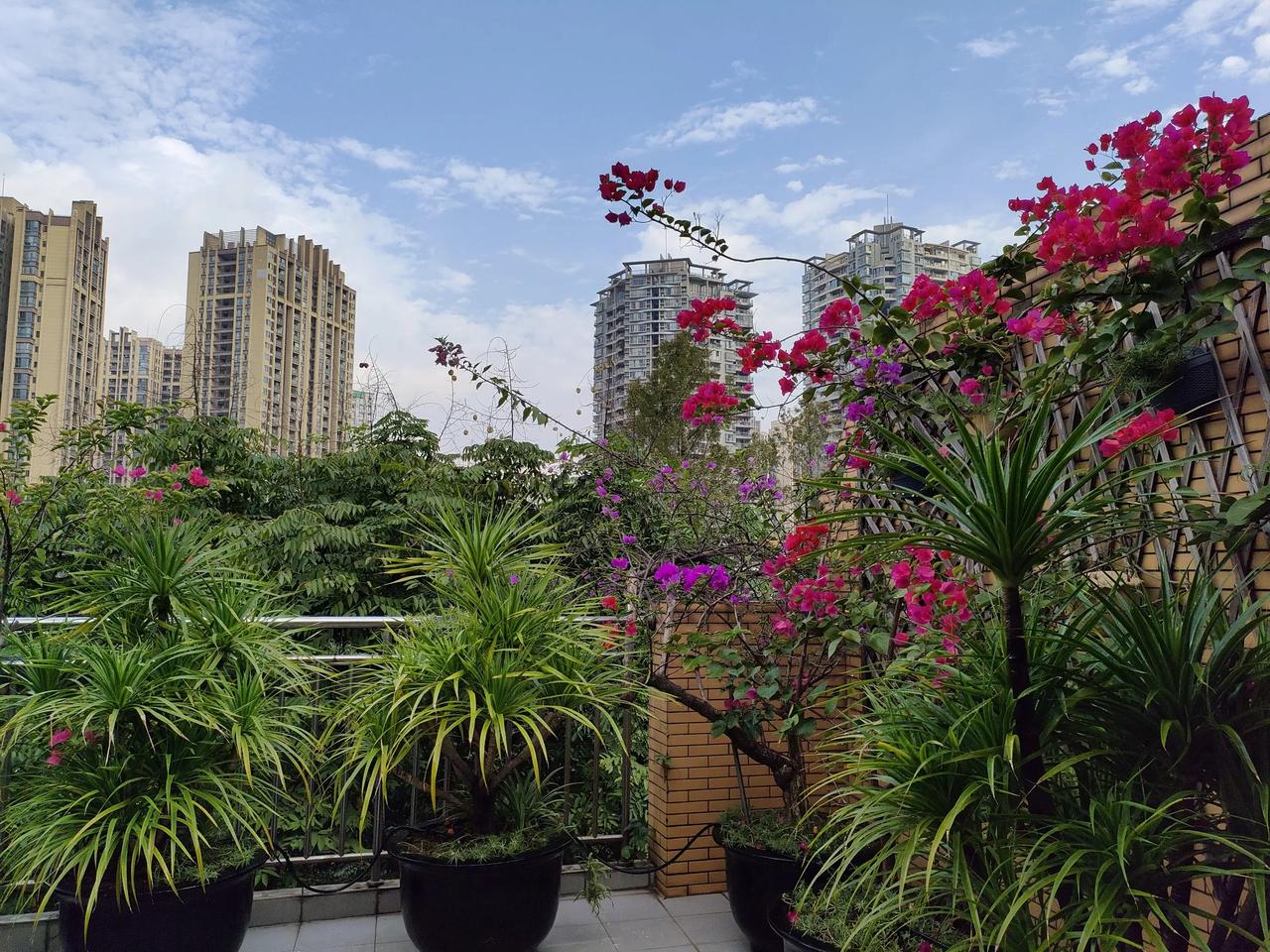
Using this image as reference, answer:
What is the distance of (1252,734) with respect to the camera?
1.42 metres

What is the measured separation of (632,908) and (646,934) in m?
0.23

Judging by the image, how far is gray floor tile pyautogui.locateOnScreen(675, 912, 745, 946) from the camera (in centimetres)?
281

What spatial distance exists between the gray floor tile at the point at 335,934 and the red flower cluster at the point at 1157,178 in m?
3.08

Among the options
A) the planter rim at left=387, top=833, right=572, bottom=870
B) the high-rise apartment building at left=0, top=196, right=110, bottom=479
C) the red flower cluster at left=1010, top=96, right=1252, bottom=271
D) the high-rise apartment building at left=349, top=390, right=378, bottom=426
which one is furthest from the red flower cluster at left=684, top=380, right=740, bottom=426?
the high-rise apartment building at left=0, top=196, right=110, bottom=479

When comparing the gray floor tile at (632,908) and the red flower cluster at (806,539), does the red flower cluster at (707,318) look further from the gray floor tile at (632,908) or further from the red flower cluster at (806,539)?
the gray floor tile at (632,908)

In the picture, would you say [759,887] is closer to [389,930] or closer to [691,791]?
[691,791]

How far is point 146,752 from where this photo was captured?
231 cm

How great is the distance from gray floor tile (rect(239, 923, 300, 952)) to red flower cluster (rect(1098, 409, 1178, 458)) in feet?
9.67

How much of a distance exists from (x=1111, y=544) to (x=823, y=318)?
3.92 feet

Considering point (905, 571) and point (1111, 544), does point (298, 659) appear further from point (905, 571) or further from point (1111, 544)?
point (1111, 544)

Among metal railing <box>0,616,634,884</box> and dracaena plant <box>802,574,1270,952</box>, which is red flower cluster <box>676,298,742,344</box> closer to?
metal railing <box>0,616,634,884</box>

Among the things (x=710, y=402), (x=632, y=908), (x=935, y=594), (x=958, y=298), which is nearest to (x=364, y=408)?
(x=710, y=402)

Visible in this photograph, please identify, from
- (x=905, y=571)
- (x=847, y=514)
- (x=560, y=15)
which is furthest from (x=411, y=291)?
(x=847, y=514)

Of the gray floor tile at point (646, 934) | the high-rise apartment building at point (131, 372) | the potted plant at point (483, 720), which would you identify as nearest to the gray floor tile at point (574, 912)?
the gray floor tile at point (646, 934)
